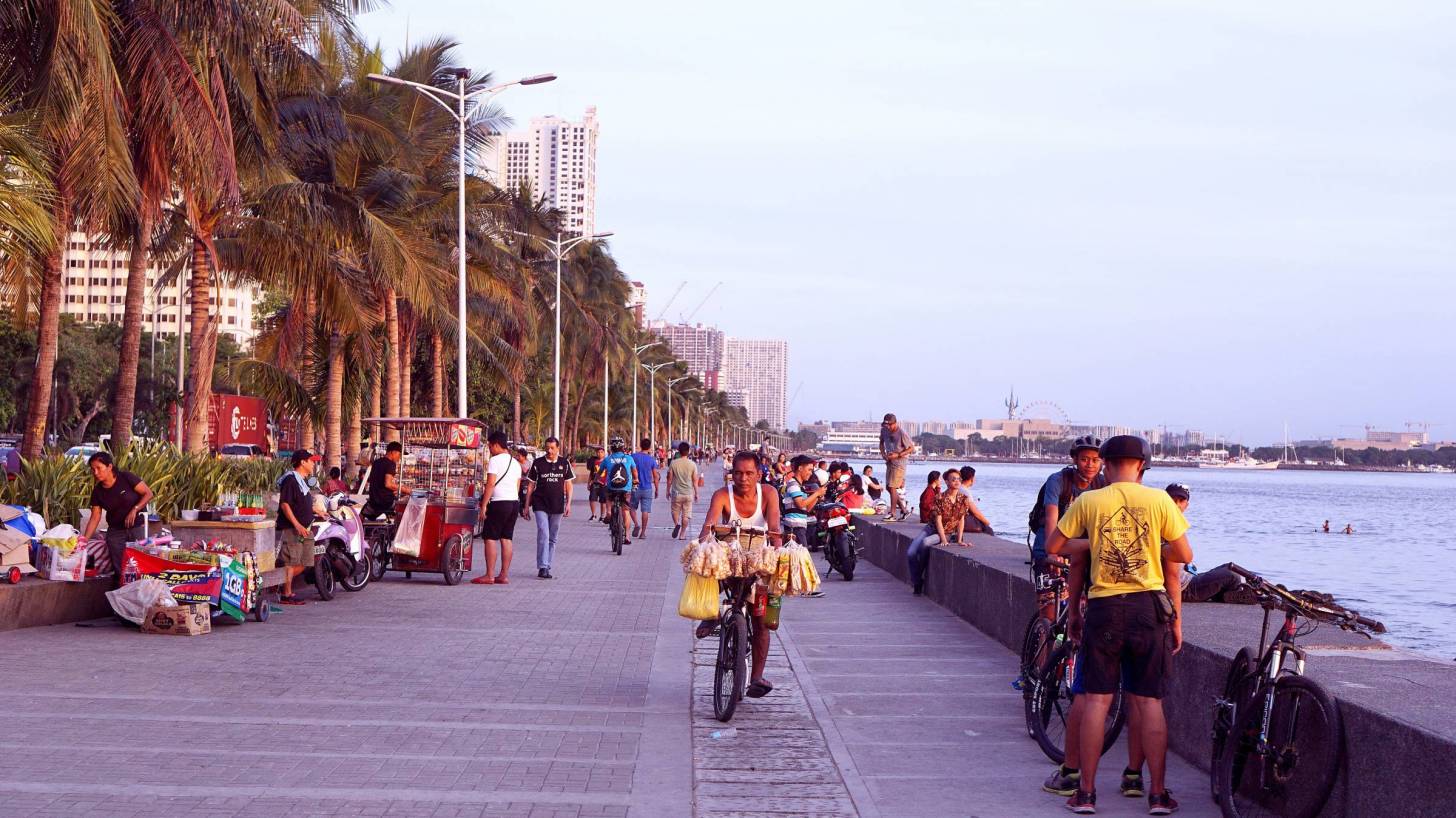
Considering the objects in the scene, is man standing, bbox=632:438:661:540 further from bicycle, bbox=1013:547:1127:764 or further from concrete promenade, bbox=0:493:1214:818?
bicycle, bbox=1013:547:1127:764

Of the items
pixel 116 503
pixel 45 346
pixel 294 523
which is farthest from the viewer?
pixel 45 346

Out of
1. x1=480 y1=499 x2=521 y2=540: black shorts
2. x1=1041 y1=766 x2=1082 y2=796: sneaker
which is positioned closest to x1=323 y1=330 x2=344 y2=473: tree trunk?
x1=480 y1=499 x2=521 y2=540: black shorts

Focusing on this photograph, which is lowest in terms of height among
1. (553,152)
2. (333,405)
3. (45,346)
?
(333,405)

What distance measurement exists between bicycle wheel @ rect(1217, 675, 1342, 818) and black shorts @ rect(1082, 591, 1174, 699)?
16.0 inches

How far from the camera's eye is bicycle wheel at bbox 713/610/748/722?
9.12 m

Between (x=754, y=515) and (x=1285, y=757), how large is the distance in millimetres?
4097

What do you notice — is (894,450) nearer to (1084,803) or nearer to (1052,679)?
(1052,679)

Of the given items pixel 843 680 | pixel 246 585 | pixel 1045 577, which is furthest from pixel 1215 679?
pixel 246 585

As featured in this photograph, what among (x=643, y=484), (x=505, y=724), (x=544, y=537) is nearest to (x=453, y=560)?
(x=544, y=537)

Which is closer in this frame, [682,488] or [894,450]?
[894,450]

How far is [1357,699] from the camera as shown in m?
6.25

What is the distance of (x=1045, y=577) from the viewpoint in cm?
952

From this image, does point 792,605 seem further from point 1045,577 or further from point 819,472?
point 819,472

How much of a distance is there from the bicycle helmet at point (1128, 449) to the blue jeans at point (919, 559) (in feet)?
36.3
